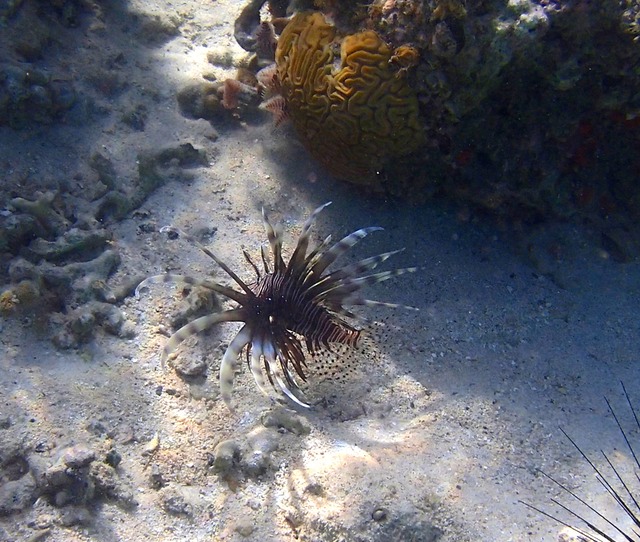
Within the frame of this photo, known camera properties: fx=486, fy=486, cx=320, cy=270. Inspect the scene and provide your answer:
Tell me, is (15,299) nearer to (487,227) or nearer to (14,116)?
(14,116)

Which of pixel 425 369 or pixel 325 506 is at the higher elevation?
pixel 425 369

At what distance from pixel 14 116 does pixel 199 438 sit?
11.4ft

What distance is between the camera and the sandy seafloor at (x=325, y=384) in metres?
2.88

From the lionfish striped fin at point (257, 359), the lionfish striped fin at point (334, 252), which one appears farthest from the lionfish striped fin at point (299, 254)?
the lionfish striped fin at point (257, 359)

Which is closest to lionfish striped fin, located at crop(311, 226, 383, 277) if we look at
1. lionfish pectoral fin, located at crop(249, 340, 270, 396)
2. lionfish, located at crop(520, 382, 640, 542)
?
lionfish pectoral fin, located at crop(249, 340, 270, 396)

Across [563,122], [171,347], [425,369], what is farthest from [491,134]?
[171,347]

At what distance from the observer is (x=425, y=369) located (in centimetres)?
389

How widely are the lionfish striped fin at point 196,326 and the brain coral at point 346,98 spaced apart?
6.08 ft

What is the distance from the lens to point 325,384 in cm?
367

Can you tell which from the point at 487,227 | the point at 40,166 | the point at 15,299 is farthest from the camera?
the point at 487,227

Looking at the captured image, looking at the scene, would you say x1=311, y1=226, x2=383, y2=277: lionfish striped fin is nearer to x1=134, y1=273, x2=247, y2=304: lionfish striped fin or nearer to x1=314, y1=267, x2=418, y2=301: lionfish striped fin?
x1=314, y1=267, x2=418, y2=301: lionfish striped fin

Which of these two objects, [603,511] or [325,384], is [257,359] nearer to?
[325,384]

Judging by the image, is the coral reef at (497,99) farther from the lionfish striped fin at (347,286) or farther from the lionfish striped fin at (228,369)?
the lionfish striped fin at (228,369)

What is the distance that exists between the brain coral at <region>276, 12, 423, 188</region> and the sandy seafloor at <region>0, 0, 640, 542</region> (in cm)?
63
